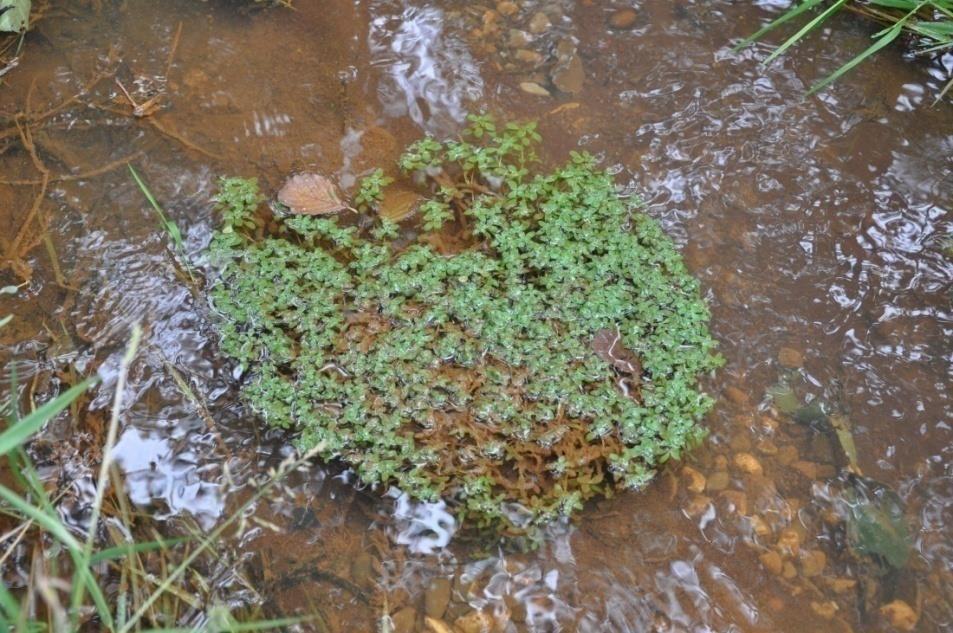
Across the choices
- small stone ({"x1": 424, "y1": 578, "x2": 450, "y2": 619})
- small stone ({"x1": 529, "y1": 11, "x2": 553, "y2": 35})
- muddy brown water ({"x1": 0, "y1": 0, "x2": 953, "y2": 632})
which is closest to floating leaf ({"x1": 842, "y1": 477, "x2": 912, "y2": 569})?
muddy brown water ({"x1": 0, "y1": 0, "x2": 953, "y2": 632})

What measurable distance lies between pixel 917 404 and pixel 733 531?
98cm

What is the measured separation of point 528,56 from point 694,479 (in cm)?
235

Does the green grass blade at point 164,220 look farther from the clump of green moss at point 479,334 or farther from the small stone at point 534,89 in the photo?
Result: the small stone at point 534,89

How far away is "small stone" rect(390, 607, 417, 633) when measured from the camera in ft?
9.04

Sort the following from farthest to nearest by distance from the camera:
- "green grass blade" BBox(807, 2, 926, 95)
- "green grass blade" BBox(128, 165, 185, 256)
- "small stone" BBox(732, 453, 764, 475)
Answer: "green grass blade" BBox(807, 2, 926, 95)
"green grass blade" BBox(128, 165, 185, 256)
"small stone" BBox(732, 453, 764, 475)

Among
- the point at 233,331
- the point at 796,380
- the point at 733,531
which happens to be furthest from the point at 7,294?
the point at 796,380

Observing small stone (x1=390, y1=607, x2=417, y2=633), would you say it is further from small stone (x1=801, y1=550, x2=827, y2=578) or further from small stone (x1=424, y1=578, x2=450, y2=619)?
small stone (x1=801, y1=550, x2=827, y2=578)

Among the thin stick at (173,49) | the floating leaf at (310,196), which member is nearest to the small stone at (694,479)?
the floating leaf at (310,196)

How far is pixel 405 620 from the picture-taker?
2770 millimetres

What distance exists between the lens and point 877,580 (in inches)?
115

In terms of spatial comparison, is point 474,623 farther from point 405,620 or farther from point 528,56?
point 528,56

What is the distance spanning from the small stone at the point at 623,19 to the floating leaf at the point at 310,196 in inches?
Result: 71.3

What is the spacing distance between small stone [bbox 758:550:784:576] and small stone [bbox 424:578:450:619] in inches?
45.6

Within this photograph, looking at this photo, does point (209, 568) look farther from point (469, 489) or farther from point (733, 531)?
point (733, 531)
